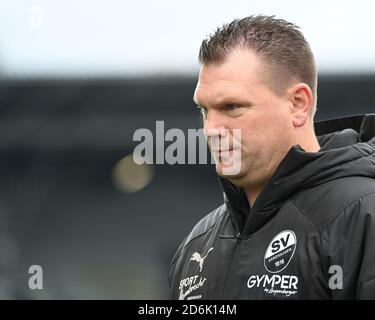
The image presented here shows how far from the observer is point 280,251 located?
2.13 meters

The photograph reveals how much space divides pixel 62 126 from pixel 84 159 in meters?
0.37

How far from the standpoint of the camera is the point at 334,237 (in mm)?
2000

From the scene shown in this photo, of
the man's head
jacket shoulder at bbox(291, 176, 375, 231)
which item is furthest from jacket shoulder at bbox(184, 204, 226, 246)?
jacket shoulder at bbox(291, 176, 375, 231)


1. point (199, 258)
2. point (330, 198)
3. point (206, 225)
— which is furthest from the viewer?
point (206, 225)

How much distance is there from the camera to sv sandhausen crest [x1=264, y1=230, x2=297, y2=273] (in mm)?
2100

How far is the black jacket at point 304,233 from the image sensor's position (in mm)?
1972

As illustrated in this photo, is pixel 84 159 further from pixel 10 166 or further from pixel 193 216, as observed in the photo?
pixel 193 216

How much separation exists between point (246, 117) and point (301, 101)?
18cm

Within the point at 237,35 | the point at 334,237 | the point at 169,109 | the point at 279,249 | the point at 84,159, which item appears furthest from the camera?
the point at 84,159

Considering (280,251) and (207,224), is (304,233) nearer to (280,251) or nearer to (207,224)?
(280,251)

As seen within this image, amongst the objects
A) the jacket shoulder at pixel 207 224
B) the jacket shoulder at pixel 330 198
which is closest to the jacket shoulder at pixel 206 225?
the jacket shoulder at pixel 207 224

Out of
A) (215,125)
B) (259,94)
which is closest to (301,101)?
(259,94)

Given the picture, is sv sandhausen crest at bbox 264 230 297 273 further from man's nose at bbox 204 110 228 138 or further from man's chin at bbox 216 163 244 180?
man's nose at bbox 204 110 228 138

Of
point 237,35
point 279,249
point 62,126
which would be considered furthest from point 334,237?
point 62,126
